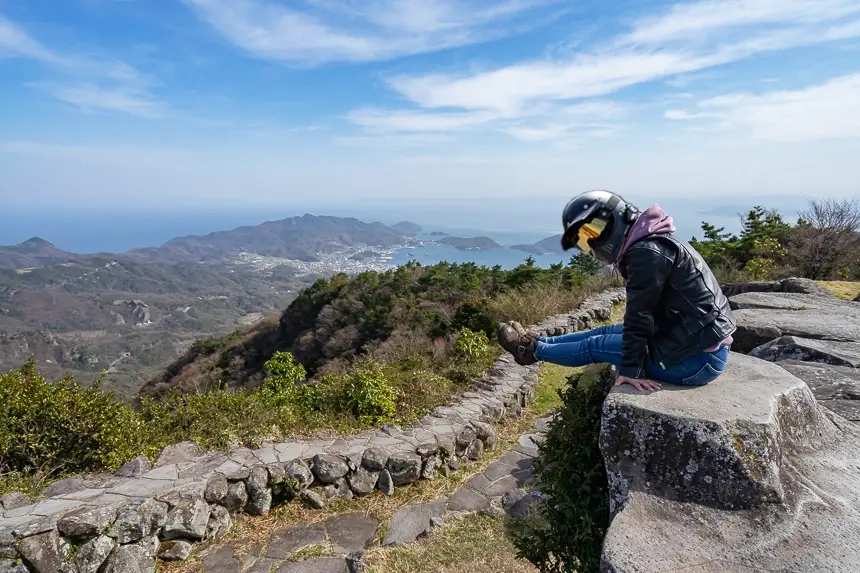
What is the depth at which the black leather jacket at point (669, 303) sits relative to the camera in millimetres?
2545

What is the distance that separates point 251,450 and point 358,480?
1.06m

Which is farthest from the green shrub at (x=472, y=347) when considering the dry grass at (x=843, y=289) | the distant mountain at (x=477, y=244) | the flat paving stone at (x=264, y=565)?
the distant mountain at (x=477, y=244)

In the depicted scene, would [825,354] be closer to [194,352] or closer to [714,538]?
[714,538]

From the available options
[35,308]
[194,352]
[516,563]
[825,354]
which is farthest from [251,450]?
[35,308]

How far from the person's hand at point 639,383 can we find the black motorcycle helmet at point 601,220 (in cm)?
73

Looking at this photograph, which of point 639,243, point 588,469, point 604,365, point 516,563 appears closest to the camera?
point 588,469

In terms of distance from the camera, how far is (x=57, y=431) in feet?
13.4

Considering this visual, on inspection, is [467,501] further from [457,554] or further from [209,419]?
[209,419]

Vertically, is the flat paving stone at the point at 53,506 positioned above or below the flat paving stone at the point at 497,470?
above

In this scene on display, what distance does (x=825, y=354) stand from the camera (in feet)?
13.5

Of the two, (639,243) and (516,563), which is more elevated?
(639,243)

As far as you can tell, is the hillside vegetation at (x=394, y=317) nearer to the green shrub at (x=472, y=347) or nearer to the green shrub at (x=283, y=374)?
Result: the green shrub at (x=472, y=347)

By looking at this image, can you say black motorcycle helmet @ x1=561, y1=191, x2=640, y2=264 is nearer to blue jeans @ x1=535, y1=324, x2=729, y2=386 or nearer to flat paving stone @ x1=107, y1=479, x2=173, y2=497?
blue jeans @ x1=535, y1=324, x2=729, y2=386

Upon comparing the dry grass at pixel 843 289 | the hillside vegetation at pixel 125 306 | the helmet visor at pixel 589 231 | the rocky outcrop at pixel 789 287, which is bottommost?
the hillside vegetation at pixel 125 306
